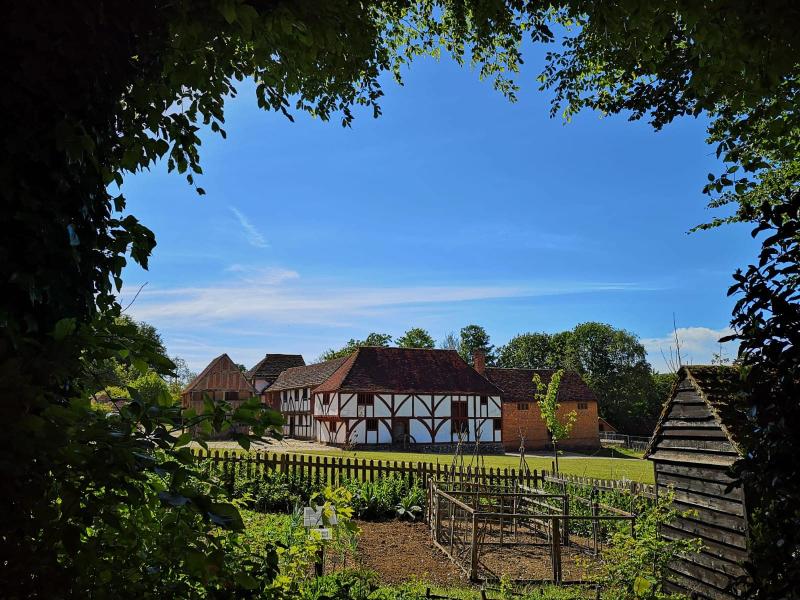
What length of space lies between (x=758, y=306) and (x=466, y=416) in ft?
125

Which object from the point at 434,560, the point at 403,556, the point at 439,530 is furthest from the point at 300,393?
the point at 434,560

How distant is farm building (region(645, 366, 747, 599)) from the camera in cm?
745

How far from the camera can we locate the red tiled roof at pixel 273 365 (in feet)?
195

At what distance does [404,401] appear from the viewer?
38.2m

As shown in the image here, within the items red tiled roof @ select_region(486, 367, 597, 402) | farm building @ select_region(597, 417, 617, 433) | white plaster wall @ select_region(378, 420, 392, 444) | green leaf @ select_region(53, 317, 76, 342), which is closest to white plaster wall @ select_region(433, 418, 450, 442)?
white plaster wall @ select_region(378, 420, 392, 444)

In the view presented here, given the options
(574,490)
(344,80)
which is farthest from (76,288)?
(574,490)

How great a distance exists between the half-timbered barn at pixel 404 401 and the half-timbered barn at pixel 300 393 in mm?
2259

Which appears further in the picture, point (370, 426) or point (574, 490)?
point (370, 426)

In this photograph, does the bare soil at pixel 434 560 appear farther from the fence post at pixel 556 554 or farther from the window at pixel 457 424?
the window at pixel 457 424

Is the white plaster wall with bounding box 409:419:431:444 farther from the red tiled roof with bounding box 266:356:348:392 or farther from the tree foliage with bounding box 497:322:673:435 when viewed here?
the tree foliage with bounding box 497:322:673:435

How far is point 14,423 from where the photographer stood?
1359mm

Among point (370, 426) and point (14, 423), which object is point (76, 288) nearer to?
point (14, 423)

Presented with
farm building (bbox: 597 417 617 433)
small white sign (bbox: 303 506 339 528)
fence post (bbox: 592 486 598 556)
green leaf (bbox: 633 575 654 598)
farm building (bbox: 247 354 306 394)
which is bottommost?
farm building (bbox: 597 417 617 433)

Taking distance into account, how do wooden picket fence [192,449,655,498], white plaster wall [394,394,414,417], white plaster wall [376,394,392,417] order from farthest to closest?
white plaster wall [394,394,414,417], white plaster wall [376,394,392,417], wooden picket fence [192,449,655,498]
